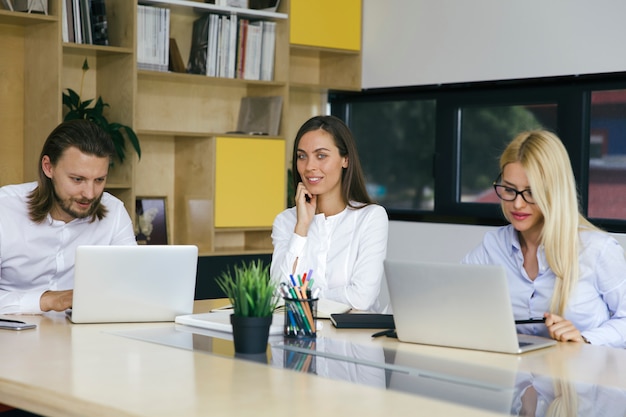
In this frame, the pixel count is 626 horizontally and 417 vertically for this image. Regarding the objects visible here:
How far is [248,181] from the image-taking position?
5148mm

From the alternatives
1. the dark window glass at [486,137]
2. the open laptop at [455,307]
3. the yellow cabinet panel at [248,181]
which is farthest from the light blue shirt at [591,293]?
the yellow cabinet panel at [248,181]

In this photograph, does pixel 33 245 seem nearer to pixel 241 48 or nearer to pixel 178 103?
pixel 178 103

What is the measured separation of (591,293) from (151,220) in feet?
9.67

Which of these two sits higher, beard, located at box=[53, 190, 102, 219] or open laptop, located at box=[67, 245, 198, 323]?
beard, located at box=[53, 190, 102, 219]

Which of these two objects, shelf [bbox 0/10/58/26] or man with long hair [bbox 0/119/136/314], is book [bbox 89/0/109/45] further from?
man with long hair [bbox 0/119/136/314]

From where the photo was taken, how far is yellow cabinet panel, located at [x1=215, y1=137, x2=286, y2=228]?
5.04 m

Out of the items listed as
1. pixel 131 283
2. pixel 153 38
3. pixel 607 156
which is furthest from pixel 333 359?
pixel 153 38

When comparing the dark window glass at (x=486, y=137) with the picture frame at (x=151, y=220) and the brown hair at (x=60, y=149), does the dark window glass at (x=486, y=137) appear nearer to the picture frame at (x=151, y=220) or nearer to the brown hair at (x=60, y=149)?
the picture frame at (x=151, y=220)

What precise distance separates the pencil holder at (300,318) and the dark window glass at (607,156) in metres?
2.72

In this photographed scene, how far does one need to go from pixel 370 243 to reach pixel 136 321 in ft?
3.16

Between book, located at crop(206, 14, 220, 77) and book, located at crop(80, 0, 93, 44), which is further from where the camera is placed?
book, located at crop(206, 14, 220, 77)

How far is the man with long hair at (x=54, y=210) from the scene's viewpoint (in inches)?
121

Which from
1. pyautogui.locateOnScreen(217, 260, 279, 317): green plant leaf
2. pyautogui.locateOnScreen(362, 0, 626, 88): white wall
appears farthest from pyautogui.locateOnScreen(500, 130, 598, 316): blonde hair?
pyautogui.locateOnScreen(362, 0, 626, 88): white wall

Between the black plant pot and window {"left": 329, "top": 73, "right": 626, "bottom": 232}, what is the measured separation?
2885mm
